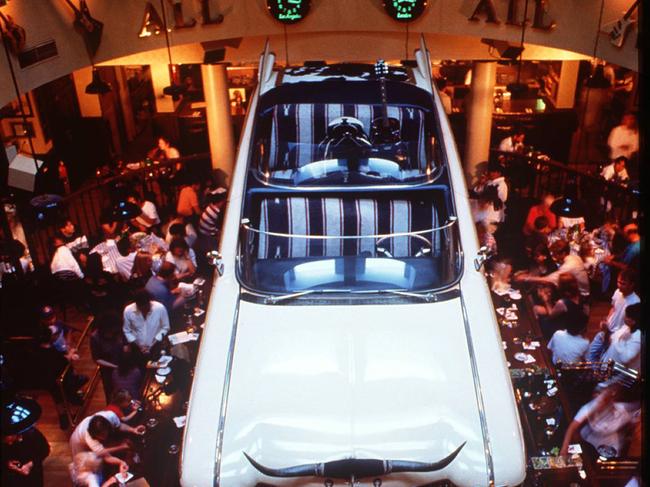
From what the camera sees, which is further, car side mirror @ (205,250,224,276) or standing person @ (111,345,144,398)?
standing person @ (111,345,144,398)

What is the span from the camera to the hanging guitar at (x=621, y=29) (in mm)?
6674

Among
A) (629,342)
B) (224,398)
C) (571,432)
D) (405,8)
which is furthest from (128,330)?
(405,8)

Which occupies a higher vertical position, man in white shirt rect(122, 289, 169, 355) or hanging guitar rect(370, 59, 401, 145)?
hanging guitar rect(370, 59, 401, 145)

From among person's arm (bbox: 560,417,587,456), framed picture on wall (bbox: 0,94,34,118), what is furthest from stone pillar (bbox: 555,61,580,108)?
framed picture on wall (bbox: 0,94,34,118)

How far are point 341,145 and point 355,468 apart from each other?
8.76 ft

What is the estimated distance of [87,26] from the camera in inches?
312

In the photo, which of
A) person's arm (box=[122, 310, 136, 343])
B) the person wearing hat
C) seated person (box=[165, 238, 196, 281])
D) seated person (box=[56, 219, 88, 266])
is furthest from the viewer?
seated person (box=[56, 219, 88, 266])

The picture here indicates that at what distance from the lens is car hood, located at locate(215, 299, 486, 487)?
10.3 ft

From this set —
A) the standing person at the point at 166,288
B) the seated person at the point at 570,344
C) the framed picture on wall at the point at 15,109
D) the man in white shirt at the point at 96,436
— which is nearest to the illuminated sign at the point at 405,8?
the standing person at the point at 166,288

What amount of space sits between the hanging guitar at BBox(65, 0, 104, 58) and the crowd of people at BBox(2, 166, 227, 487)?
199 cm

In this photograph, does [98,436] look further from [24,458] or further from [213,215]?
[213,215]

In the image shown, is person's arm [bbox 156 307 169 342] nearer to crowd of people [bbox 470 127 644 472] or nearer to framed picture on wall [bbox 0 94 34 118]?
crowd of people [bbox 470 127 644 472]

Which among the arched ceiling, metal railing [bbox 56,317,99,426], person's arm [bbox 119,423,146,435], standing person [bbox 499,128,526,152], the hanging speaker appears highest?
the arched ceiling

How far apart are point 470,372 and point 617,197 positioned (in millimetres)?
6162
